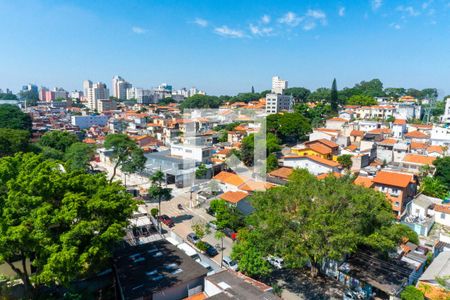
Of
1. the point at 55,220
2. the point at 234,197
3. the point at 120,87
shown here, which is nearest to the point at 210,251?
the point at 234,197

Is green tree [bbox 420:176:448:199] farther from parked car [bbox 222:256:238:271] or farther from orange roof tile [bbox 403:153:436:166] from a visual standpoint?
parked car [bbox 222:256:238:271]

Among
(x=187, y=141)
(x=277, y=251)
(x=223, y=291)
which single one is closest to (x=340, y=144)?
(x=187, y=141)

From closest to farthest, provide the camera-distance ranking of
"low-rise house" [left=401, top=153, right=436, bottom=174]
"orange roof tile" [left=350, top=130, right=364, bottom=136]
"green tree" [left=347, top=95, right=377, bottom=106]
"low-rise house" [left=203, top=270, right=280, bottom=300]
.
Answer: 1. "low-rise house" [left=203, top=270, right=280, bottom=300]
2. "low-rise house" [left=401, top=153, right=436, bottom=174]
3. "orange roof tile" [left=350, top=130, right=364, bottom=136]
4. "green tree" [left=347, top=95, right=377, bottom=106]

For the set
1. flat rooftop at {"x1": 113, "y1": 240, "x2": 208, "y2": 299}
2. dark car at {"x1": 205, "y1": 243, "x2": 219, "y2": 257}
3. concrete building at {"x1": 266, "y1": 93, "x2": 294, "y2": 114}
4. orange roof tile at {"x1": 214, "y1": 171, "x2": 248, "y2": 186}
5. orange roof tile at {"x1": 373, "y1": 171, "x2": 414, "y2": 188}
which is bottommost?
dark car at {"x1": 205, "y1": 243, "x2": 219, "y2": 257}

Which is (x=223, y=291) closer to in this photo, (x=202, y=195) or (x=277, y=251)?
(x=277, y=251)

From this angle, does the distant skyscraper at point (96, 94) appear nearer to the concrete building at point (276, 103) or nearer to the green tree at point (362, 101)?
the concrete building at point (276, 103)

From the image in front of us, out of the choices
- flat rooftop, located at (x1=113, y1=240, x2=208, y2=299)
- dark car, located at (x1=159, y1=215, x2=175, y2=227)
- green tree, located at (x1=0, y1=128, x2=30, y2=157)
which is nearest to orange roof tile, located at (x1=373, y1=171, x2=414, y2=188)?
dark car, located at (x1=159, y1=215, x2=175, y2=227)
